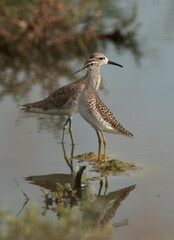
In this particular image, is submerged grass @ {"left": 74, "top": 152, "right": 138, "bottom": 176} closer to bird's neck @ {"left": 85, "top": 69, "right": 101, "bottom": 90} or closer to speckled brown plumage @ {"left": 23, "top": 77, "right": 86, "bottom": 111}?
bird's neck @ {"left": 85, "top": 69, "right": 101, "bottom": 90}

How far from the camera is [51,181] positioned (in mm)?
8750

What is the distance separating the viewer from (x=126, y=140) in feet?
34.5

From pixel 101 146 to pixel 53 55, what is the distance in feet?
23.7

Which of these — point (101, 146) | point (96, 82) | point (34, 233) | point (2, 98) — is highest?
point (2, 98)

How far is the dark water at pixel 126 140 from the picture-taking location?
763 centimetres

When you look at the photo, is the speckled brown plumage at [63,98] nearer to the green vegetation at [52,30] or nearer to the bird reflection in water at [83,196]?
the bird reflection in water at [83,196]

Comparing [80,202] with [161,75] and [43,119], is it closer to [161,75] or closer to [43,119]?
[43,119]

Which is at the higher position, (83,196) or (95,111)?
(95,111)

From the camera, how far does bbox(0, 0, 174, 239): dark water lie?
763 cm

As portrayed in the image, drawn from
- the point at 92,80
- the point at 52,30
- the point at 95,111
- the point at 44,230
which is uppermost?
the point at 52,30

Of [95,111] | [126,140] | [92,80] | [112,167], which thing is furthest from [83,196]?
[126,140]


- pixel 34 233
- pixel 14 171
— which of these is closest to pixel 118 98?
pixel 14 171

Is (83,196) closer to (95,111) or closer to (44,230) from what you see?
(95,111)

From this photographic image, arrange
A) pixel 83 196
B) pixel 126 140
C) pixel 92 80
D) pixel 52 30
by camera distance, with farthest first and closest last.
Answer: pixel 52 30, pixel 126 140, pixel 92 80, pixel 83 196
